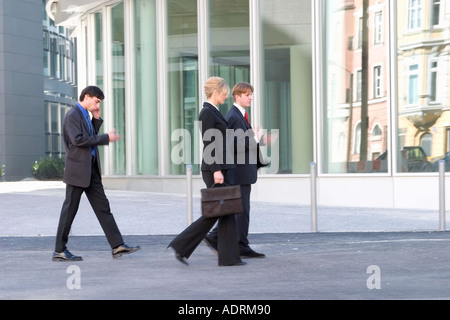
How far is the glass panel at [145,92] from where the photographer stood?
72.1ft

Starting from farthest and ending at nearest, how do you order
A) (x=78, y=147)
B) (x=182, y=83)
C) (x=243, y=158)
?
(x=182, y=83) < (x=78, y=147) < (x=243, y=158)

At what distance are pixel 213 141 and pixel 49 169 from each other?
3569cm

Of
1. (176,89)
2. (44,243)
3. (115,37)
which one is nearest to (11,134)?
(115,37)

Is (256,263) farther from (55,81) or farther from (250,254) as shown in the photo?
(55,81)

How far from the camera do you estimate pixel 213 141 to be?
8070 mm

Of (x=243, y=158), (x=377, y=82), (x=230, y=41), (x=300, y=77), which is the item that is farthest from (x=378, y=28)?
(x=243, y=158)

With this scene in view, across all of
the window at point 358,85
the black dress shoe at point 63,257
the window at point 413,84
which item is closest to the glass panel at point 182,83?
the window at point 358,85

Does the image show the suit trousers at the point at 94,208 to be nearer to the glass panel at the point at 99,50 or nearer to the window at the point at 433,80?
the window at the point at 433,80

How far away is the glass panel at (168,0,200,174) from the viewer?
67.5ft

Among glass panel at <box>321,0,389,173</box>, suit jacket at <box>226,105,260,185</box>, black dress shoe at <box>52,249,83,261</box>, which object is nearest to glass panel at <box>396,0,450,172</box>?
glass panel at <box>321,0,389,173</box>

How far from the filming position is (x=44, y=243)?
34.5ft

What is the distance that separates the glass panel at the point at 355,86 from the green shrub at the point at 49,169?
1052 inches
